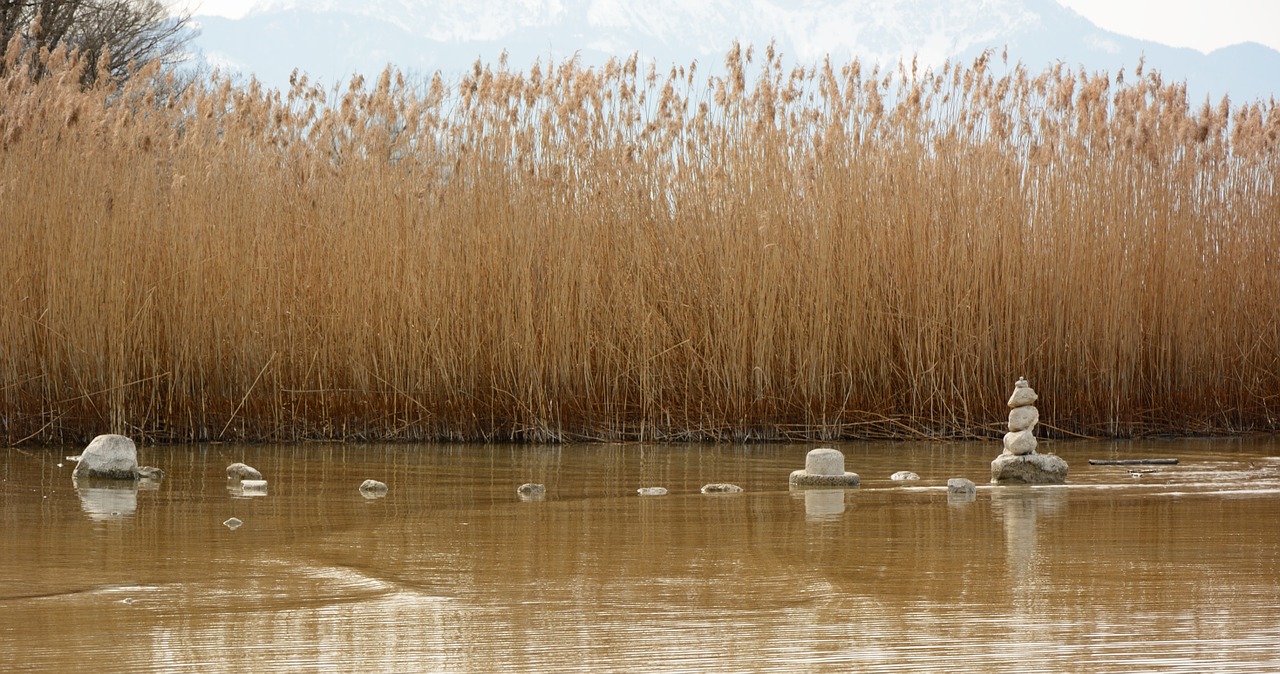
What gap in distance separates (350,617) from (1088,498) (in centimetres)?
192

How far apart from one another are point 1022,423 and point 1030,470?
0.23 m

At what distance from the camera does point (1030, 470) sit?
3398 millimetres

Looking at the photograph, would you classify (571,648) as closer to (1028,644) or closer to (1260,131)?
(1028,644)

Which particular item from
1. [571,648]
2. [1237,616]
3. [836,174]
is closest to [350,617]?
Answer: [571,648]

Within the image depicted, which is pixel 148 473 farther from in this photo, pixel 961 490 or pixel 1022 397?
pixel 1022 397

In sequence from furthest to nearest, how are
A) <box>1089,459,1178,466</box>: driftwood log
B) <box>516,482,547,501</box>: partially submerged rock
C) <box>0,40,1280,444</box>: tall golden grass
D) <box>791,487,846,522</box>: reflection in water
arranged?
<box>0,40,1280,444</box>: tall golden grass
<box>1089,459,1178,466</box>: driftwood log
<box>516,482,547,501</box>: partially submerged rock
<box>791,487,846,522</box>: reflection in water

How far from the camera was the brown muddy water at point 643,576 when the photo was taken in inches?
59.3

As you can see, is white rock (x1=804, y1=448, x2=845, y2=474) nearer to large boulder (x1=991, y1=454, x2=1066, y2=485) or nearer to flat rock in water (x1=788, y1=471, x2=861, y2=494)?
flat rock in water (x1=788, y1=471, x2=861, y2=494)

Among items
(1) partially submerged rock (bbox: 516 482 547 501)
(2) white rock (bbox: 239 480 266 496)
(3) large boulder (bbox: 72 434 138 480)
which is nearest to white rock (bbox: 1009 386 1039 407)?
(1) partially submerged rock (bbox: 516 482 547 501)

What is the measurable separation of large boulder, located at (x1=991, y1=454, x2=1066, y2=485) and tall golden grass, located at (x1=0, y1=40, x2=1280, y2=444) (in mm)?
1708

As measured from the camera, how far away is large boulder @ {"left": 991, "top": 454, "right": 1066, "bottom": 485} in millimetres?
3377

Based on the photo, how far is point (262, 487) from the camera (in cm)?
346

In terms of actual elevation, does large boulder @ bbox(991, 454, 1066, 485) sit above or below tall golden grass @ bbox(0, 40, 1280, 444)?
below

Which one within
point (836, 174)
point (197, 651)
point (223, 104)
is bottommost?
point (197, 651)
